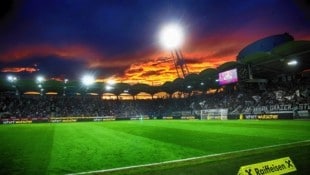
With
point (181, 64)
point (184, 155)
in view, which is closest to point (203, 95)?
point (181, 64)

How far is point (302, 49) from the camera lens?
34156 millimetres

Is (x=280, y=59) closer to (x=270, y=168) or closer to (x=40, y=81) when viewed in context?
(x=270, y=168)

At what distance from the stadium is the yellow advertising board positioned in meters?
0.03

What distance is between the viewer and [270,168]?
5.65 m

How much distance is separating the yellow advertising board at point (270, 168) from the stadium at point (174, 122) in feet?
0.09

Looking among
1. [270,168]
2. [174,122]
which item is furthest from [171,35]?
[270,168]

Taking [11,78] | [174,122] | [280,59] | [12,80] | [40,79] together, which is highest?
[280,59]

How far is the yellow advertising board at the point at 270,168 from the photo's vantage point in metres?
5.39

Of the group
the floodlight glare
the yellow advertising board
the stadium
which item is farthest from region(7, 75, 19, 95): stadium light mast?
the yellow advertising board

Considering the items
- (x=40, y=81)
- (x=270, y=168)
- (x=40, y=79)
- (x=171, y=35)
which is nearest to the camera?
(x=270, y=168)

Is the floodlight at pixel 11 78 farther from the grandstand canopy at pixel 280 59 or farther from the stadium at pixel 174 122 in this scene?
the grandstand canopy at pixel 280 59

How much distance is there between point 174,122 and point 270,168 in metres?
33.6

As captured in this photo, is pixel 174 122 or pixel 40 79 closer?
pixel 174 122

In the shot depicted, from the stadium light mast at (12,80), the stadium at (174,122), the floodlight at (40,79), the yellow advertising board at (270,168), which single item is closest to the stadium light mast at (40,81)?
the floodlight at (40,79)
